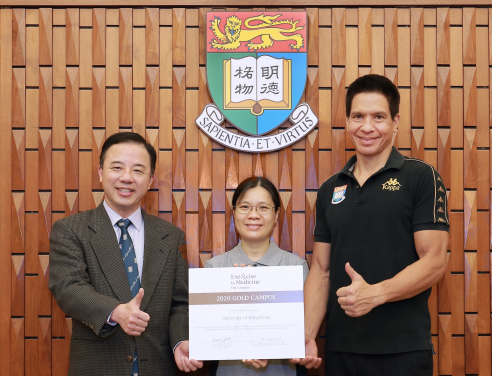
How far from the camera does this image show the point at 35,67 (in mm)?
2586

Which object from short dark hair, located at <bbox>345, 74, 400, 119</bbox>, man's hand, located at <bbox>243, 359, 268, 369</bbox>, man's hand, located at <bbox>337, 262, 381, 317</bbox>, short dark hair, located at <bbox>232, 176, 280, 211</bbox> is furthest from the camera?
short dark hair, located at <bbox>232, 176, 280, 211</bbox>

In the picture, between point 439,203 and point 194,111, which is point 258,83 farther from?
point 439,203

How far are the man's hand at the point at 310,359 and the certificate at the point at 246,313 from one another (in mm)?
93

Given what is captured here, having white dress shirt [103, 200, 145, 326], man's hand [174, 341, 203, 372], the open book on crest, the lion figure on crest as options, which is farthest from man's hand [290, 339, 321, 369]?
the lion figure on crest

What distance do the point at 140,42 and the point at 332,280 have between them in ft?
5.75

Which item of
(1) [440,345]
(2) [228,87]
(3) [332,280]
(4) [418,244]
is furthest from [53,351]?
(1) [440,345]

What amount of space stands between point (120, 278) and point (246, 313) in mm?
617

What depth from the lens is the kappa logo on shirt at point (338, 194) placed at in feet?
6.86

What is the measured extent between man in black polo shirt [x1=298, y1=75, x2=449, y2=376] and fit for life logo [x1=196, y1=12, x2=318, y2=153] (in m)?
0.51

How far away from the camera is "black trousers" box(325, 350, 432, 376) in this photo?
186 centimetres

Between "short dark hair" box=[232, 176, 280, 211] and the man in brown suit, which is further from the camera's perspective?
"short dark hair" box=[232, 176, 280, 211]

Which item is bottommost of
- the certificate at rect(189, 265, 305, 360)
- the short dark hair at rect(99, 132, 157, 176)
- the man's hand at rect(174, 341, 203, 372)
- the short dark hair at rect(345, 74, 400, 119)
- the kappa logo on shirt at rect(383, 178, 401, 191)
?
the man's hand at rect(174, 341, 203, 372)

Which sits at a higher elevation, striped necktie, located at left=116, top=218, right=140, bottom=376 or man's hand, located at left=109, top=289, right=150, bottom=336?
striped necktie, located at left=116, top=218, right=140, bottom=376

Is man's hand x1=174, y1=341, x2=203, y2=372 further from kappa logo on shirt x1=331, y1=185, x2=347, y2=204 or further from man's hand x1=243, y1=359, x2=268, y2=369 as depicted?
kappa logo on shirt x1=331, y1=185, x2=347, y2=204
